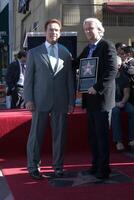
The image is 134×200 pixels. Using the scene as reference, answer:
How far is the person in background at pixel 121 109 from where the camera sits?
9273 millimetres

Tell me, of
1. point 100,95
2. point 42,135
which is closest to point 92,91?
point 100,95

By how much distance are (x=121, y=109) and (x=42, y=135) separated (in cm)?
226

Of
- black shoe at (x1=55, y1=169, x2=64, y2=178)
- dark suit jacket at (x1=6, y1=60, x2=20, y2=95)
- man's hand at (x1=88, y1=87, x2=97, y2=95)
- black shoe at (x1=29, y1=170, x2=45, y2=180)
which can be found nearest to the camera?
man's hand at (x1=88, y1=87, x2=97, y2=95)

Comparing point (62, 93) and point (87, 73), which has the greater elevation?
point (87, 73)

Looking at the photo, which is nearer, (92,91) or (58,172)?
(92,91)

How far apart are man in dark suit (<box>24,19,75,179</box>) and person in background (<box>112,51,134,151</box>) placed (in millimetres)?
1945

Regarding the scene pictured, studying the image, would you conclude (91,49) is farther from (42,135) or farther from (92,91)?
(42,135)

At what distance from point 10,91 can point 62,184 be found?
517 cm

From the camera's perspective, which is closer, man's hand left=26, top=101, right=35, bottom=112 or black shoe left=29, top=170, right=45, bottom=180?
man's hand left=26, top=101, right=35, bottom=112

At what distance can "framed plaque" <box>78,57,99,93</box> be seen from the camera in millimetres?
7133

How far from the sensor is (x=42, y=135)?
24.7 feet

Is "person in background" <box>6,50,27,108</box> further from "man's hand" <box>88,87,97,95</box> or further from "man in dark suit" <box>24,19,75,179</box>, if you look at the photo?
"man's hand" <box>88,87,97,95</box>

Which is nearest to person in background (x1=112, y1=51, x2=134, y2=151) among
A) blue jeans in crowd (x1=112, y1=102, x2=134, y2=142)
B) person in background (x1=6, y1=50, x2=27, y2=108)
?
blue jeans in crowd (x1=112, y1=102, x2=134, y2=142)

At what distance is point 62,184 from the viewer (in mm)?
7160
